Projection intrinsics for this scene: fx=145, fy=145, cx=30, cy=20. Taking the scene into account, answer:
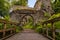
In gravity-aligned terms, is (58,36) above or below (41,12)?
below

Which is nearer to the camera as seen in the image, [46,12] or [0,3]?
[46,12]

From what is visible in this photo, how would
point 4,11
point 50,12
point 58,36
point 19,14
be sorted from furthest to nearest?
point 4,11 → point 19,14 → point 50,12 → point 58,36

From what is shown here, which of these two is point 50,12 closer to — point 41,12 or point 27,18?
point 41,12

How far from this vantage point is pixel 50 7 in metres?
26.2

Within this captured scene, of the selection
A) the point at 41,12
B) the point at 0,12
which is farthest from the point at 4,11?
the point at 41,12

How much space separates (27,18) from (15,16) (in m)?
15.3

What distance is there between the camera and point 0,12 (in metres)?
38.5

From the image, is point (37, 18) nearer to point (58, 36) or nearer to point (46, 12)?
point (46, 12)

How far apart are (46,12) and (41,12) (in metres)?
0.97

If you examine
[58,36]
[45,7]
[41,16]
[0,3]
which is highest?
[0,3]

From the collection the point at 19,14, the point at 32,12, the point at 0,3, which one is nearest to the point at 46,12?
the point at 32,12

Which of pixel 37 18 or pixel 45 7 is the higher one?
pixel 45 7

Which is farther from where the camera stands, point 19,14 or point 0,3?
point 0,3

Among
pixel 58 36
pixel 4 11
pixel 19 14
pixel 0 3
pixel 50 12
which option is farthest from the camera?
pixel 4 11
